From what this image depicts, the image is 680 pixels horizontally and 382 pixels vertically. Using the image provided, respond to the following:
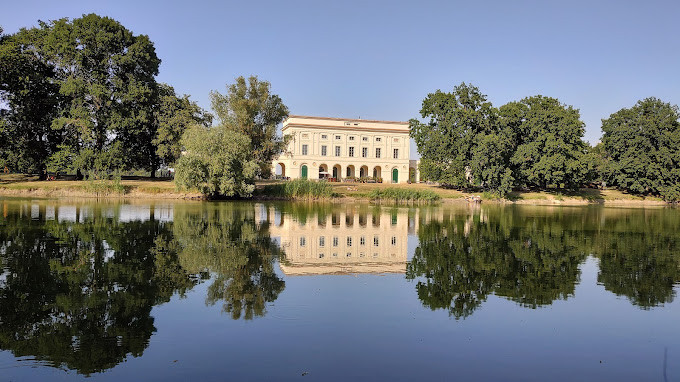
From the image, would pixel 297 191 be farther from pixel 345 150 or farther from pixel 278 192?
pixel 345 150

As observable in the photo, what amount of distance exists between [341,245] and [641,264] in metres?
9.31

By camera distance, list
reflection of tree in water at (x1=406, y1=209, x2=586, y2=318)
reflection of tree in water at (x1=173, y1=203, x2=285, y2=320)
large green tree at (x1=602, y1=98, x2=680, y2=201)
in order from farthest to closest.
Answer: large green tree at (x1=602, y1=98, x2=680, y2=201), reflection of tree in water at (x1=406, y1=209, x2=586, y2=318), reflection of tree in water at (x1=173, y1=203, x2=285, y2=320)

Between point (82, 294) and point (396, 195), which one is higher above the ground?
point (396, 195)

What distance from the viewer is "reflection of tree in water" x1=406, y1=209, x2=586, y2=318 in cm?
1009

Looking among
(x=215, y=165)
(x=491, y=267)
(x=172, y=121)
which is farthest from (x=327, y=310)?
(x=172, y=121)

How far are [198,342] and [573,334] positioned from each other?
233 inches

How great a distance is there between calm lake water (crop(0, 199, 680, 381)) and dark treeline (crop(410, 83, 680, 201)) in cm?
3785

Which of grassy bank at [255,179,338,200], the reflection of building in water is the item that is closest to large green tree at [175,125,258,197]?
grassy bank at [255,179,338,200]

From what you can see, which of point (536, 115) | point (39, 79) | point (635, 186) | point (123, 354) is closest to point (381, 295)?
point (123, 354)

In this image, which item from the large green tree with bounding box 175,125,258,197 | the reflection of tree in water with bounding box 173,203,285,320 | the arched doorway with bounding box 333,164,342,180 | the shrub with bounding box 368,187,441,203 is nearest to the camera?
the reflection of tree in water with bounding box 173,203,285,320

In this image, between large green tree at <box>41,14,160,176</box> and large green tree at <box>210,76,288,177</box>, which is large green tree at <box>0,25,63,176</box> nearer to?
large green tree at <box>41,14,160,176</box>

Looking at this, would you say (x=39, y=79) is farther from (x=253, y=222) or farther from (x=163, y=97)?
(x=253, y=222)

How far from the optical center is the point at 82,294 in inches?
355

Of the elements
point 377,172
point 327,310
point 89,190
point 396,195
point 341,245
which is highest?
point 377,172
